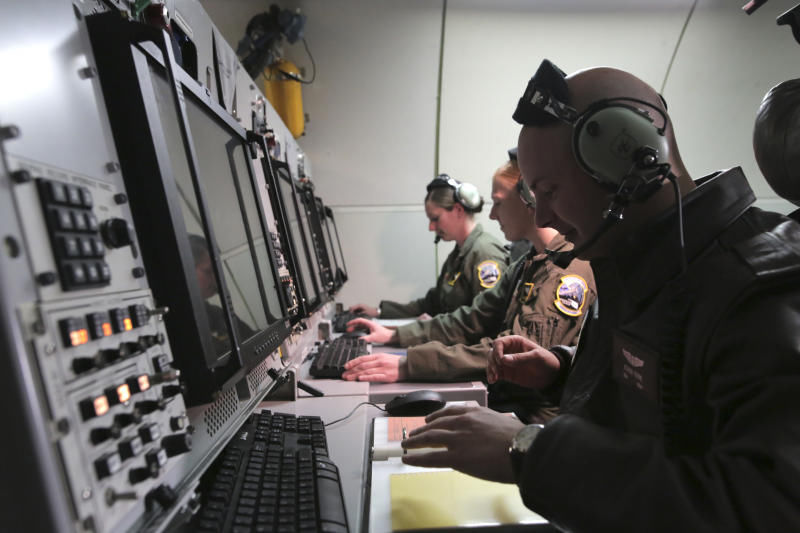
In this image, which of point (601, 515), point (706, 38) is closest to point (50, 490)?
point (601, 515)

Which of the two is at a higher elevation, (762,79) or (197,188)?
(762,79)

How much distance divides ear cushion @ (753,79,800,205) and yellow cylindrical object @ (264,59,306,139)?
8.65 feet

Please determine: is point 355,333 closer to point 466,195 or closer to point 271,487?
point 466,195

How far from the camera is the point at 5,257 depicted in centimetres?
33

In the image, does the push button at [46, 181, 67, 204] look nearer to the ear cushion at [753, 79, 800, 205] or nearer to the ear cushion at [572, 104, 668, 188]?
the ear cushion at [572, 104, 668, 188]

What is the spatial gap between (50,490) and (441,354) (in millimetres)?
1054

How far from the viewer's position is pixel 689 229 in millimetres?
625

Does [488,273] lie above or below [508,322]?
above

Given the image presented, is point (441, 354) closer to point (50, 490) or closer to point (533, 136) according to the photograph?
point (533, 136)

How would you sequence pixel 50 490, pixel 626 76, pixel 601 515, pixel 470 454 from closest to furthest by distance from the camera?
pixel 50 490
pixel 601 515
pixel 470 454
pixel 626 76

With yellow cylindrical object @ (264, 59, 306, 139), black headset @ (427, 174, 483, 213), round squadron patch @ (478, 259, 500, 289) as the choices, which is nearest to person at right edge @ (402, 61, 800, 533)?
round squadron patch @ (478, 259, 500, 289)

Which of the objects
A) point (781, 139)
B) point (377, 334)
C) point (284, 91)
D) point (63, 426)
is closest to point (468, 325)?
point (377, 334)

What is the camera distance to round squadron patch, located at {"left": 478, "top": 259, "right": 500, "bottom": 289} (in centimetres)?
221

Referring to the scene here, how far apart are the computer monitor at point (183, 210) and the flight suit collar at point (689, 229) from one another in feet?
2.14
